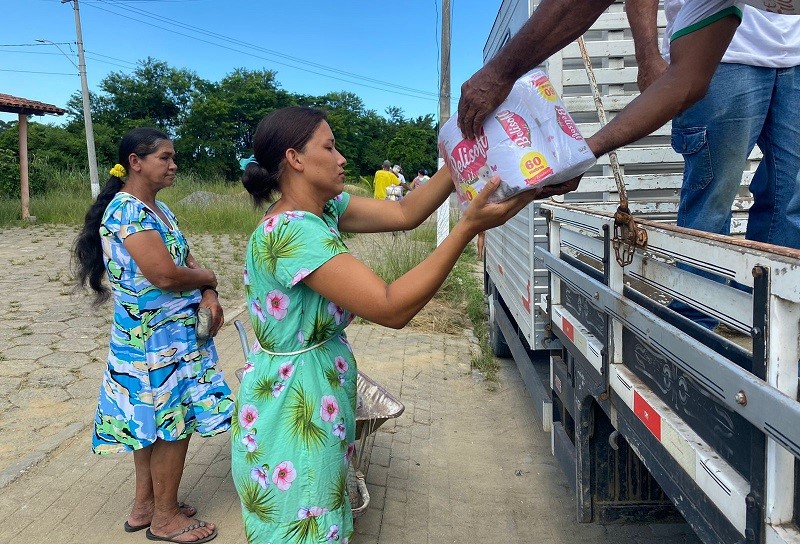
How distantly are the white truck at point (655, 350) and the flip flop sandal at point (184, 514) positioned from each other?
1.82 m

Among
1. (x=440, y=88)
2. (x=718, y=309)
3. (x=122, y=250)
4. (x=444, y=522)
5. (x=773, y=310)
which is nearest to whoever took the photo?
(x=773, y=310)

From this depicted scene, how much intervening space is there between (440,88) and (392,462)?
38.9 feet

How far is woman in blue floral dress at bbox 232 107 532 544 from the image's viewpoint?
5.94 ft

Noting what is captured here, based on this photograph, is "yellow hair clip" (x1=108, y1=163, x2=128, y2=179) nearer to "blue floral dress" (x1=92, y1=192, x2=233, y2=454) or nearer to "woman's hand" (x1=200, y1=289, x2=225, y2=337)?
"blue floral dress" (x1=92, y1=192, x2=233, y2=454)

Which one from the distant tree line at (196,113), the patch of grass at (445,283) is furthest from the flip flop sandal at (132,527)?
the distant tree line at (196,113)

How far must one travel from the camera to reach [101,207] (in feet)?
10.5

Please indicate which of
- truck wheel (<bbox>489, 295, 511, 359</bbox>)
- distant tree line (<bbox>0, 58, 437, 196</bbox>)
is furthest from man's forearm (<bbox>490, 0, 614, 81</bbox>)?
distant tree line (<bbox>0, 58, 437, 196</bbox>)

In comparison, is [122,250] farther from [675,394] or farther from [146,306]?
[675,394]

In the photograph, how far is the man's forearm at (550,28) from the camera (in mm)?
1838

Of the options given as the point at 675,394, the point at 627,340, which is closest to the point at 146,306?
the point at 627,340

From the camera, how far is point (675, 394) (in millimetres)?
1689

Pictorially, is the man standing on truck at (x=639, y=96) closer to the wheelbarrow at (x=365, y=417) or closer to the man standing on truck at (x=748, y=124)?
the man standing on truck at (x=748, y=124)

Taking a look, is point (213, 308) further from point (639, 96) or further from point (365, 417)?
point (639, 96)

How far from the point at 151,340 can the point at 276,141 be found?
1.39 metres
